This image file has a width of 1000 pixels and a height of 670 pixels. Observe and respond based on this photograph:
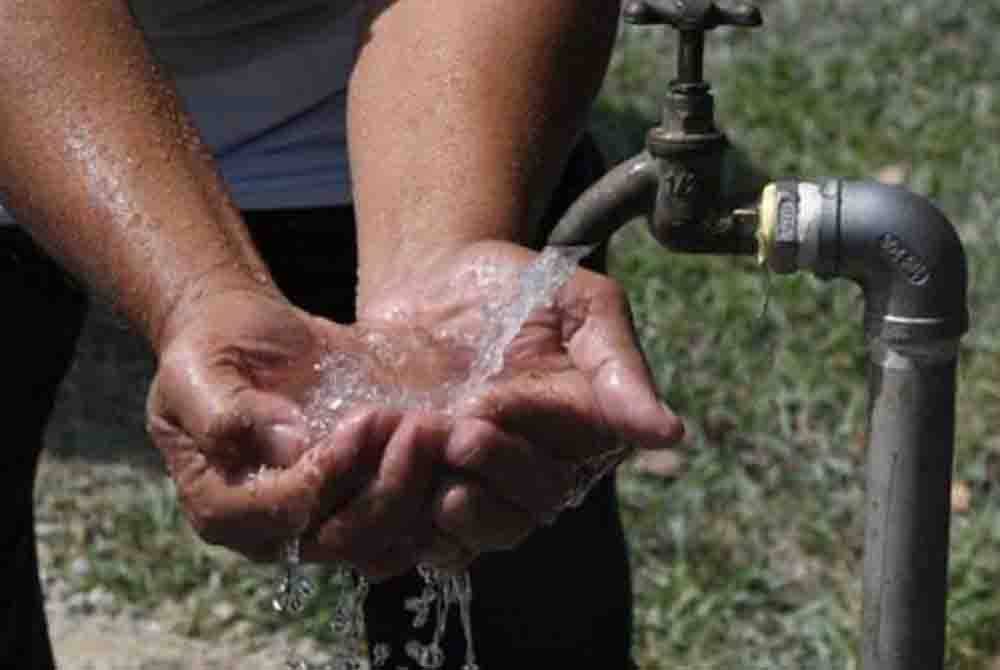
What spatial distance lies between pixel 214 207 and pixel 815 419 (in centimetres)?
220

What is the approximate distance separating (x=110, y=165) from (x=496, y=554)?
2.13 ft

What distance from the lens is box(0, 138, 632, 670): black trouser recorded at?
2.31 m

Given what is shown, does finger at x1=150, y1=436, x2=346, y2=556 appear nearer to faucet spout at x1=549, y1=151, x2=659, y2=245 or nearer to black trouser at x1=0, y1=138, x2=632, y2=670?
faucet spout at x1=549, y1=151, x2=659, y2=245

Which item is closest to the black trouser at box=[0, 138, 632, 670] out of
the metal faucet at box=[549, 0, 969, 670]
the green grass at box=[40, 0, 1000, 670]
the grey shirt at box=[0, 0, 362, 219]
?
the grey shirt at box=[0, 0, 362, 219]

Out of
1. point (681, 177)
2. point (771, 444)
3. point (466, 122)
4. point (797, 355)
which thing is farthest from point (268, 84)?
point (797, 355)

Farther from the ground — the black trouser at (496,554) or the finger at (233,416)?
the finger at (233,416)

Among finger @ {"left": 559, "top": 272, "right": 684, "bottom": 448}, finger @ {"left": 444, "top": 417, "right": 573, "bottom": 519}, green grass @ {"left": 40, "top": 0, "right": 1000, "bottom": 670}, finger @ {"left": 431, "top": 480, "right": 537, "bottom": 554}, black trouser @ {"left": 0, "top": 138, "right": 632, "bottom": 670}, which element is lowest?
green grass @ {"left": 40, "top": 0, "right": 1000, "bottom": 670}

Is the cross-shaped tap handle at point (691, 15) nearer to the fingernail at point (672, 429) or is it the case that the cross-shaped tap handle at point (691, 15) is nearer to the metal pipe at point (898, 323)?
the metal pipe at point (898, 323)

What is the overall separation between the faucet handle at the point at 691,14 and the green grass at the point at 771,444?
5.35 feet

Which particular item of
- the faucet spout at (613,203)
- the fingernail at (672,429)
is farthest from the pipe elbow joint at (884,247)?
the fingernail at (672,429)

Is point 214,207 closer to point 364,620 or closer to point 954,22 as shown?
point 364,620

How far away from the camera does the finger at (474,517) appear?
1646mm

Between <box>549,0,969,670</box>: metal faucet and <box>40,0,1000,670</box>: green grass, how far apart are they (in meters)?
1.38

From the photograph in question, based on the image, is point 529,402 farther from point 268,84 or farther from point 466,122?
point 268,84
